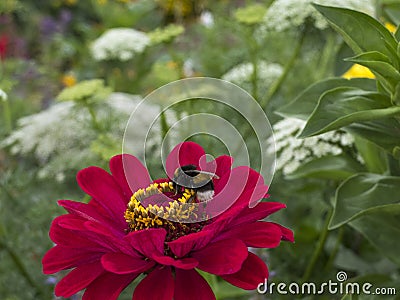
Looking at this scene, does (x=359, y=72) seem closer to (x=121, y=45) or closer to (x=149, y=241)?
(x=121, y=45)

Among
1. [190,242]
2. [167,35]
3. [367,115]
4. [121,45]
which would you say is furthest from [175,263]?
[121,45]

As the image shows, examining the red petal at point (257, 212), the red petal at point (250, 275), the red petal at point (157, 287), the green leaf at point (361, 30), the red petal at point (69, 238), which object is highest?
the green leaf at point (361, 30)

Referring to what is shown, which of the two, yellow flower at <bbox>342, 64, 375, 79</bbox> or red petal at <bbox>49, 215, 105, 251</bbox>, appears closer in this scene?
red petal at <bbox>49, 215, 105, 251</bbox>

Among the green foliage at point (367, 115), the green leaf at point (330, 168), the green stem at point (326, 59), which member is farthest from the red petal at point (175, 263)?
the green stem at point (326, 59)

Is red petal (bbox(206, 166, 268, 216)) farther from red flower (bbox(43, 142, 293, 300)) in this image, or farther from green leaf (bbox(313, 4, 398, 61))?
green leaf (bbox(313, 4, 398, 61))

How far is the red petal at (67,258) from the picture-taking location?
15.5 inches

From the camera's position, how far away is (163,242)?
37 centimetres

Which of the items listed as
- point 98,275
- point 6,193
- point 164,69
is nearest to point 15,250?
point 6,193

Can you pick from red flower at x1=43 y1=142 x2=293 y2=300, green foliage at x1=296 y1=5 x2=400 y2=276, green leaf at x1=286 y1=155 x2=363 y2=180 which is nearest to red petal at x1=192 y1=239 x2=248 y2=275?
red flower at x1=43 y1=142 x2=293 y2=300

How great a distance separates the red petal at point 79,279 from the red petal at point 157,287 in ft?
0.09

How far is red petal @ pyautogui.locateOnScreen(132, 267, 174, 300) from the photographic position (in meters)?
0.37

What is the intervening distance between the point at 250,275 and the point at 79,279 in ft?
0.32

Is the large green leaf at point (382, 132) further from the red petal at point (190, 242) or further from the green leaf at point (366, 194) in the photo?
the red petal at point (190, 242)

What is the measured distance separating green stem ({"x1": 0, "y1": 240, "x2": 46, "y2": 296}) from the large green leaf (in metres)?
0.35
